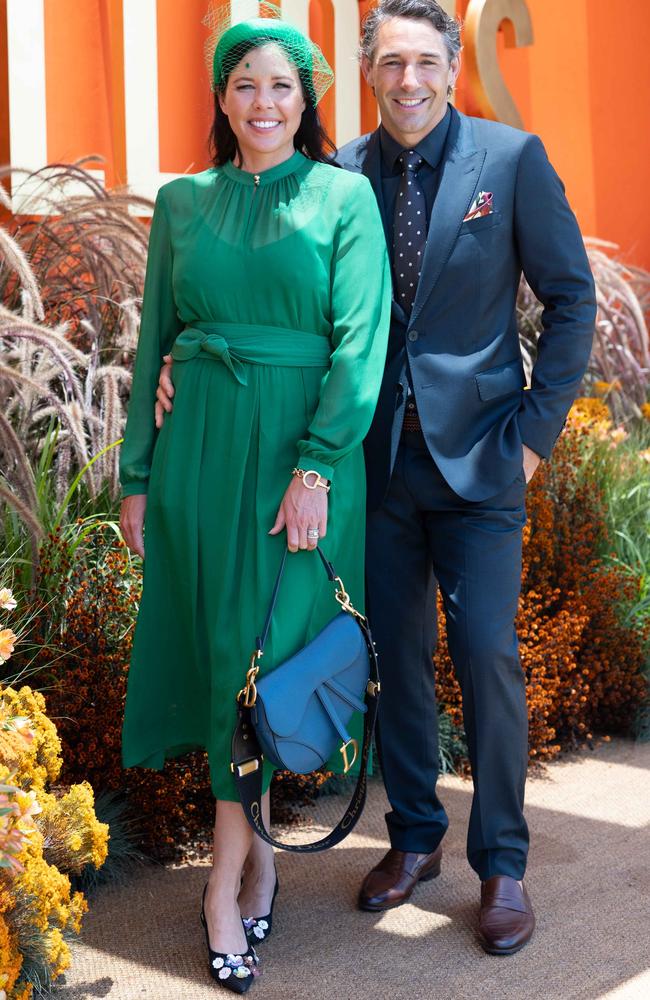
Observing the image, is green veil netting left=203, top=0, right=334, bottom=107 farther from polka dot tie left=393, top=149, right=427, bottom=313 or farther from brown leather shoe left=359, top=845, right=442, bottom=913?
brown leather shoe left=359, top=845, right=442, bottom=913

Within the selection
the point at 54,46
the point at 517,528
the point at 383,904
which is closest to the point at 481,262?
the point at 517,528

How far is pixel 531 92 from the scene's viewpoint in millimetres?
8062

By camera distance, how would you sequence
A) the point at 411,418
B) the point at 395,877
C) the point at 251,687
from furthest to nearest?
1. the point at 395,877
2. the point at 411,418
3. the point at 251,687

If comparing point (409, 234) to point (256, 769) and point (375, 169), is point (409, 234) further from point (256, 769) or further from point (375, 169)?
point (256, 769)

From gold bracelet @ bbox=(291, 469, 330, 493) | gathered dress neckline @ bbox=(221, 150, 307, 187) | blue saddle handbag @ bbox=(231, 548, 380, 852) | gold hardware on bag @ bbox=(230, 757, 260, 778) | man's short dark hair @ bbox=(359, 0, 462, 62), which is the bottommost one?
gold hardware on bag @ bbox=(230, 757, 260, 778)

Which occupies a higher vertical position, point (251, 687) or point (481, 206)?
point (481, 206)

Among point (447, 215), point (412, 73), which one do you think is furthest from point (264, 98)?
point (447, 215)

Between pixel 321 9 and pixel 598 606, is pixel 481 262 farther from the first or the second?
pixel 321 9

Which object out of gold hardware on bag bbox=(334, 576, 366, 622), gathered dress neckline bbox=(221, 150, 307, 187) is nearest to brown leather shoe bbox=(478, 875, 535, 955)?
gold hardware on bag bbox=(334, 576, 366, 622)

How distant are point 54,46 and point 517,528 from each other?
137 inches

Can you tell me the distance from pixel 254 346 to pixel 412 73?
829mm

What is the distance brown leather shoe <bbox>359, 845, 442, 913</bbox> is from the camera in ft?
10.9

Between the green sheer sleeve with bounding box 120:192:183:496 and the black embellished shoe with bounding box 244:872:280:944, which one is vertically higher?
the green sheer sleeve with bounding box 120:192:183:496

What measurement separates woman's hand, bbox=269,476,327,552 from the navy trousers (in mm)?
412
